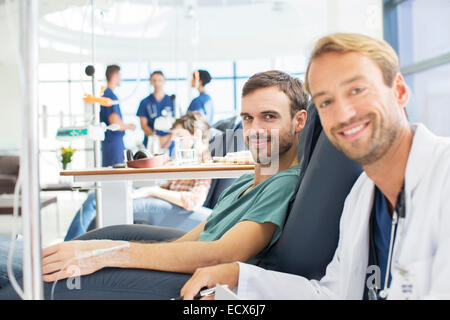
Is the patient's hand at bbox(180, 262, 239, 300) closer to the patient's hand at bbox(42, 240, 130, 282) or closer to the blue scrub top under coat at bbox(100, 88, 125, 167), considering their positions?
the patient's hand at bbox(42, 240, 130, 282)

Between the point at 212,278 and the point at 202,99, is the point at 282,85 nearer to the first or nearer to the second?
the point at 212,278

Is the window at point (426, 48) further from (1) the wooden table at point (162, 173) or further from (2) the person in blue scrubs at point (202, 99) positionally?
(1) the wooden table at point (162, 173)

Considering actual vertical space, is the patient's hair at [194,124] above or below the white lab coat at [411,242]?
above

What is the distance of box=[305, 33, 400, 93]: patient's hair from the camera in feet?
2.39

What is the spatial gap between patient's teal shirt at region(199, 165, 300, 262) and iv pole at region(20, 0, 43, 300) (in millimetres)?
536

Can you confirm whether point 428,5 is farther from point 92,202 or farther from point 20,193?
point 20,193

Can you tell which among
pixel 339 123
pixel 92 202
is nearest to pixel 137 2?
pixel 92 202

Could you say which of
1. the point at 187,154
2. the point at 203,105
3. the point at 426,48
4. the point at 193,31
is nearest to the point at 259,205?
the point at 187,154

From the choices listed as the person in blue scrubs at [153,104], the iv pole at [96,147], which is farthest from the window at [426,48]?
the iv pole at [96,147]

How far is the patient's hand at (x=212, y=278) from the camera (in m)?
0.89

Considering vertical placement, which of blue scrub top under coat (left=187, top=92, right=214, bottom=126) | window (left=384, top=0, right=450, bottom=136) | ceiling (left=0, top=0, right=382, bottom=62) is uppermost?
ceiling (left=0, top=0, right=382, bottom=62)

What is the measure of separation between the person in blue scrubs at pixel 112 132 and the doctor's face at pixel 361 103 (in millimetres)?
2677

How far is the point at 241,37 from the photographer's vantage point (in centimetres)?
817

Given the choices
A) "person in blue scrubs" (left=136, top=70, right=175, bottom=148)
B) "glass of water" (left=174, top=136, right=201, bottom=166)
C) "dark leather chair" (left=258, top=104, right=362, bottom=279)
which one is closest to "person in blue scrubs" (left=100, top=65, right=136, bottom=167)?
"person in blue scrubs" (left=136, top=70, right=175, bottom=148)
